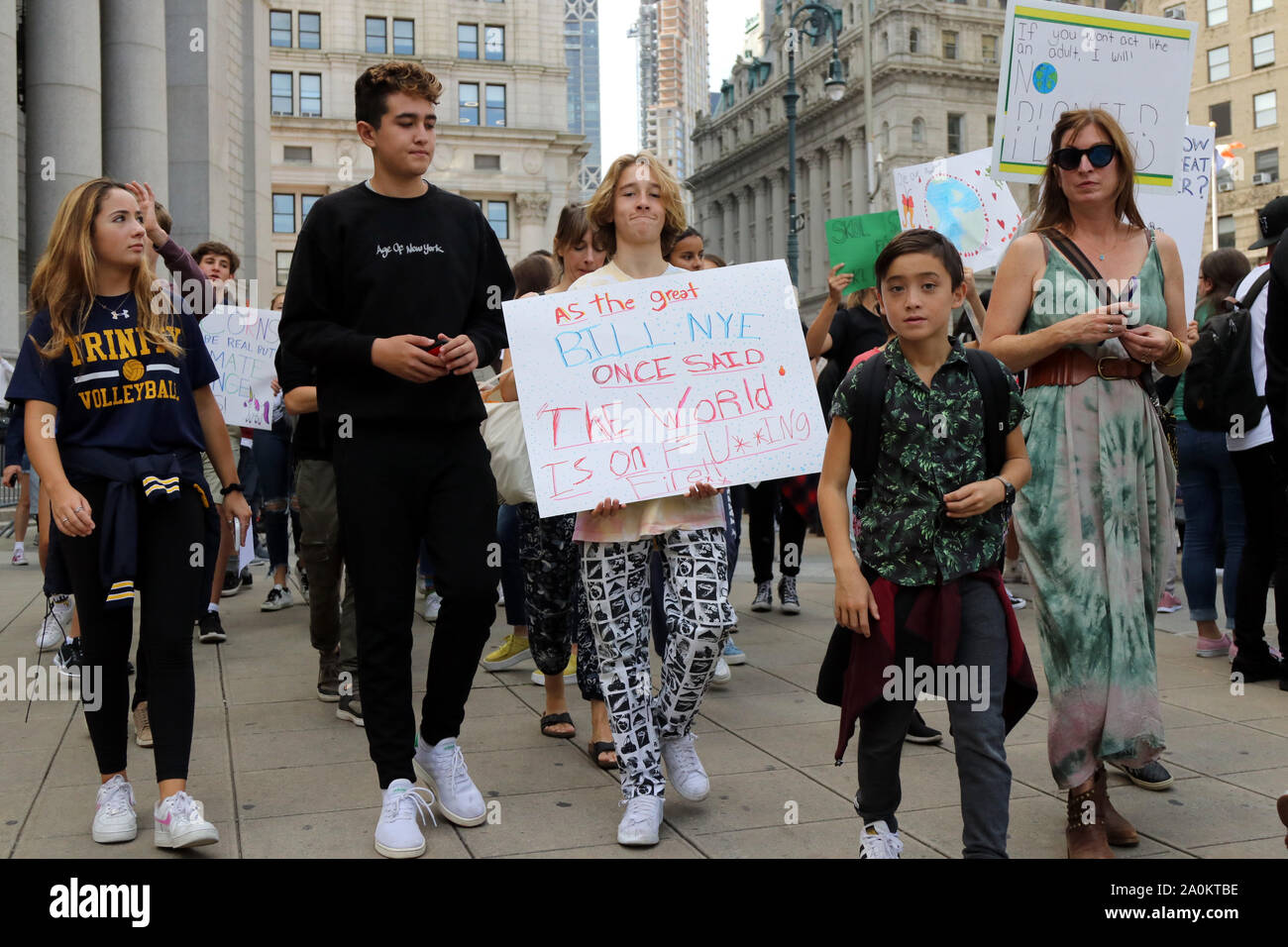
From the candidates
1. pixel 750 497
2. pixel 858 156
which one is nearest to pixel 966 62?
pixel 858 156

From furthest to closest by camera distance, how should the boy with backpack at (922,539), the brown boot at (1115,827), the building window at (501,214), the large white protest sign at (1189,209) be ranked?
the building window at (501,214), the large white protest sign at (1189,209), the brown boot at (1115,827), the boy with backpack at (922,539)

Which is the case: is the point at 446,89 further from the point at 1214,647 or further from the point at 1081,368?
the point at 1081,368

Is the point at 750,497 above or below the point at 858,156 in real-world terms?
below

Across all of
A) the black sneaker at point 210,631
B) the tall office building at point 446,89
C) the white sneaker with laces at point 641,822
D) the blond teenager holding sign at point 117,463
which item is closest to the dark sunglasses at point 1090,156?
the white sneaker with laces at point 641,822

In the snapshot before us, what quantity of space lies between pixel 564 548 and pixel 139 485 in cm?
178

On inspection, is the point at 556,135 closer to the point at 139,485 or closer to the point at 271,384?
the point at 271,384

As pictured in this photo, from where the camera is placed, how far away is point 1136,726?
385cm

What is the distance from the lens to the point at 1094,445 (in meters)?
4.00

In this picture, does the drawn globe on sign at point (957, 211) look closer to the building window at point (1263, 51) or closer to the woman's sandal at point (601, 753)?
the woman's sandal at point (601, 753)

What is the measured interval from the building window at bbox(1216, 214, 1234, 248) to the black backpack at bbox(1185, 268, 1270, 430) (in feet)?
191

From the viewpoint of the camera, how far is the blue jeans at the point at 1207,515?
700 cm

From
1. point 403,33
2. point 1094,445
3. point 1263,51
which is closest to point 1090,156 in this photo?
point 1094,445

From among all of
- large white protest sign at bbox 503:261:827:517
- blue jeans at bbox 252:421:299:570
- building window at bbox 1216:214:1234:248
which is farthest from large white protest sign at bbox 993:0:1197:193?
building window at bbox 1216:214:1234:248

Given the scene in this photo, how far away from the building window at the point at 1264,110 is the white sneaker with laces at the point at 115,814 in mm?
62084
